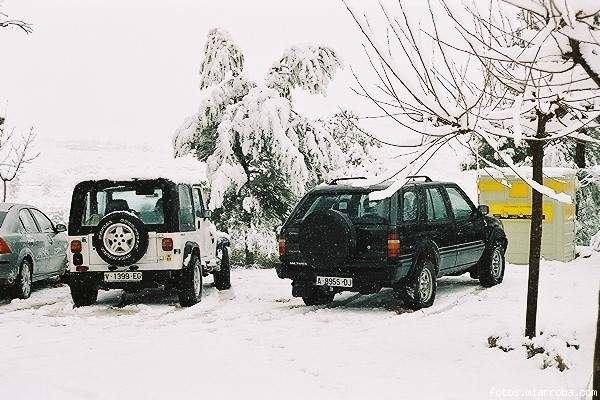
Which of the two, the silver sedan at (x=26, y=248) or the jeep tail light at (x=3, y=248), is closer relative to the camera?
the jeep tail light at (x=3, y=248)

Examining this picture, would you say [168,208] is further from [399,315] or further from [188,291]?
[399,315]

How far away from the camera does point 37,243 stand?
1220 cm

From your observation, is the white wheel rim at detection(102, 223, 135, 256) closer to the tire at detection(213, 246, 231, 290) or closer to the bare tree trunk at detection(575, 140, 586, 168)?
the tire at detection(213, 246, 231, 290)

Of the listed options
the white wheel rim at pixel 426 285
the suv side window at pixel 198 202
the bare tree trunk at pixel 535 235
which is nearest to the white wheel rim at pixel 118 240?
the suv side window at pixel 198 202

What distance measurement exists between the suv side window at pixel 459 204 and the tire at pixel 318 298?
2.38m

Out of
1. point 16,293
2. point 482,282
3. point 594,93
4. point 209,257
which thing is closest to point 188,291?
point 209,257

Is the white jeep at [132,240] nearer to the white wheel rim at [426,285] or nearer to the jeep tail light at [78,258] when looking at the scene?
the jeep tail light at [78,258]

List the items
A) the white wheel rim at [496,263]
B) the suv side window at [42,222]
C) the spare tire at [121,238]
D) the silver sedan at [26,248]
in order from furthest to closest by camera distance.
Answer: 1. the suv side window at [42,222]
2. the white wheel rim at [496,263]
3. the silver sedan at [26,248]
4. the spare tire at [121,238]

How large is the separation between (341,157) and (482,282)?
5.93 meters

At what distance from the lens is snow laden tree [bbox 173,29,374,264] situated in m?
16.0

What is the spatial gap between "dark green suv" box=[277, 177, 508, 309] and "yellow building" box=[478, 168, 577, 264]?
4.45m

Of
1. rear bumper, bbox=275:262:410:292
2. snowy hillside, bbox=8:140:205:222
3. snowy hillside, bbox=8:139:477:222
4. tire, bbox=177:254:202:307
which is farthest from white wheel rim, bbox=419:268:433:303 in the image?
snowy hillside, bbox=8:140:205:222

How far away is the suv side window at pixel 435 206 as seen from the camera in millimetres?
10617

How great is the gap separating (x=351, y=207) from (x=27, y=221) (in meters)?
5.82
